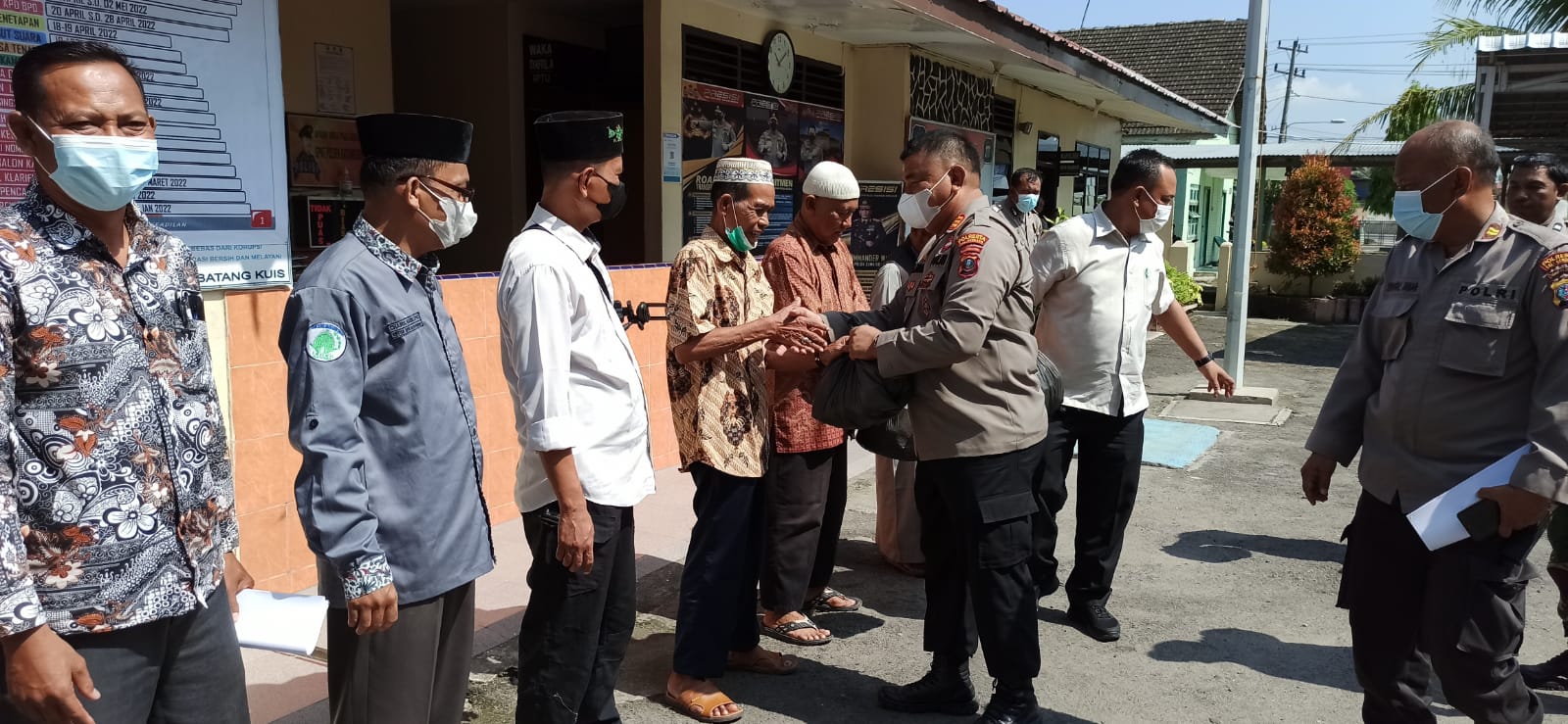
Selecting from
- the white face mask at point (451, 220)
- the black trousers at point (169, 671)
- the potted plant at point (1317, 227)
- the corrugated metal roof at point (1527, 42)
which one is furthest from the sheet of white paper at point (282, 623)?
the potted plant at point (1317, 227)

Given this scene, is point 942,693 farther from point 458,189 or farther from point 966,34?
point 966,34

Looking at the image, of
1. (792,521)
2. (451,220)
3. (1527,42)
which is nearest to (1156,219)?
(792,521)

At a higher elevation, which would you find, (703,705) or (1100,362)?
(1100,362)

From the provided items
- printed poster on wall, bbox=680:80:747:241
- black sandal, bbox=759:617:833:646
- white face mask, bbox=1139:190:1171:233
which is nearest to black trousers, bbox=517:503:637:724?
black sandal, bbox=759:617:833:646

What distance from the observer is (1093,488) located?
432cm

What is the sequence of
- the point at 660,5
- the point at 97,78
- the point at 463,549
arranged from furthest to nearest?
the point at 660,5, the point at 463,549, the point at 97,78

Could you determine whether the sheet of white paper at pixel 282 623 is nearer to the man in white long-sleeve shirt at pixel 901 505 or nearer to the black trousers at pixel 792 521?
the black trousers at pixel 792 521

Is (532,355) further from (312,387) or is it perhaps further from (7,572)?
(7,572)

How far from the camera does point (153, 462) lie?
1.88 meters

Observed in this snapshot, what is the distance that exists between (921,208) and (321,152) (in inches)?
150

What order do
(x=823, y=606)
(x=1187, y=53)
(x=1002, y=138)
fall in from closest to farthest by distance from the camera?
(x=823, y=606) → (x=1002, y=138) → (x=1187, y=53)

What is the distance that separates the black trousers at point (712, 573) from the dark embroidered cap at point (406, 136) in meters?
1.48

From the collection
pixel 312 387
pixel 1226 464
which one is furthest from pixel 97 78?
pixel 1226 464

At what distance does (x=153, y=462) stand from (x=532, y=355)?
88cm
